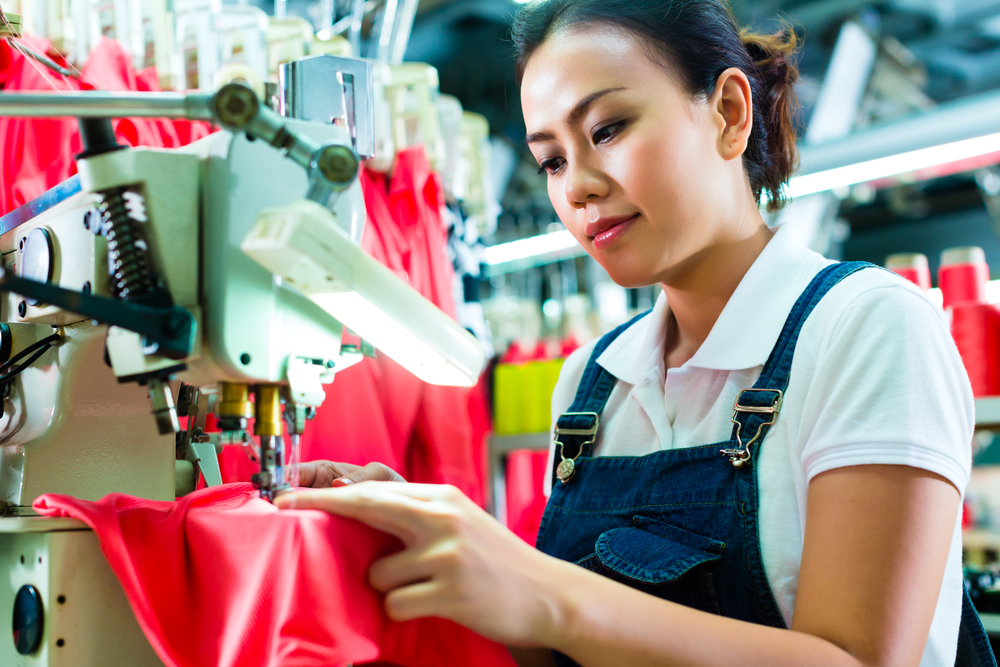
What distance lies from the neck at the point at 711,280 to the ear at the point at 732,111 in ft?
0.37

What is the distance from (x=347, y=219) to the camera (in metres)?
0.77

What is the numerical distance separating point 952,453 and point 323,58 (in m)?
0.77

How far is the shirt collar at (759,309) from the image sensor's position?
3.25 feet

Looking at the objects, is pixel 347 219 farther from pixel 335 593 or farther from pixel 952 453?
pixel 952 453

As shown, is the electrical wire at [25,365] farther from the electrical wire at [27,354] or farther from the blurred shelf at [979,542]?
the blurred shelf at [979,542]

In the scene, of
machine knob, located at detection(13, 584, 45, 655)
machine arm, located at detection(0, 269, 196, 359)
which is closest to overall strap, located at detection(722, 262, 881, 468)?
machine arm, located at detection(0, 269, 196, 359)

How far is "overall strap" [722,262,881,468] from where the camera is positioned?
3.03ft

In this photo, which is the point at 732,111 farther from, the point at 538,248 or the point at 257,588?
the point at 538,248

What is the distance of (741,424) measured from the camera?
95cm

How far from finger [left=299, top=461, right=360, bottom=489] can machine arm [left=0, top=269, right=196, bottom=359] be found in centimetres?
33

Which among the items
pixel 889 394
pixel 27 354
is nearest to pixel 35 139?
pixel 27 354

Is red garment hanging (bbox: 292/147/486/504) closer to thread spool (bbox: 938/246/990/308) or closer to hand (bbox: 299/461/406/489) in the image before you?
hand (bbox: 299/461/406/489)

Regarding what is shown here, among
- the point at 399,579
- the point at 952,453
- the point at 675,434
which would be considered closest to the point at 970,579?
the point at 675,434

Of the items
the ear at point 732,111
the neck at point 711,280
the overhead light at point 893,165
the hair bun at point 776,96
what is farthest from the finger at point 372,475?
the overhead light at point 893,165
